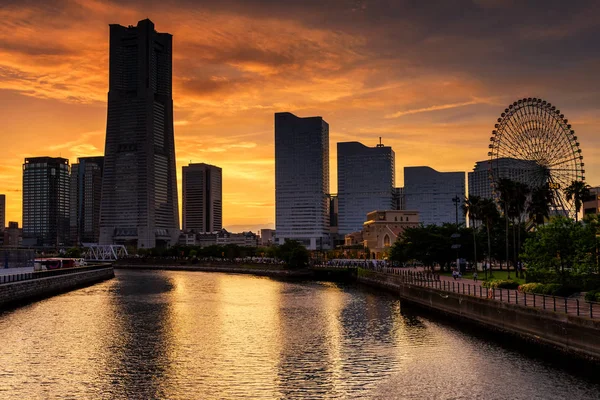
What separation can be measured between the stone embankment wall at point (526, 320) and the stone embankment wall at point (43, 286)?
62027 mm

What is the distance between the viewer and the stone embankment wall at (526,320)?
4247 centimetres

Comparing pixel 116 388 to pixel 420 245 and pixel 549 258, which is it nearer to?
pixel 549 258

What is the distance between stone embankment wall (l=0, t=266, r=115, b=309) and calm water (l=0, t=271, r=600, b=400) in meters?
8.69

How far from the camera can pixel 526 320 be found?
5131 cm

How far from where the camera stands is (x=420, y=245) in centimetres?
12375

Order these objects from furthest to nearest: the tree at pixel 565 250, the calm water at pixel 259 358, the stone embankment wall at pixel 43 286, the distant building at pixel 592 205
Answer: the distant building at pixel 592 205 → the stone embankment wall at pixel 43 286 → the tree at pixel 565 250 → the calm water at pixel 259 358

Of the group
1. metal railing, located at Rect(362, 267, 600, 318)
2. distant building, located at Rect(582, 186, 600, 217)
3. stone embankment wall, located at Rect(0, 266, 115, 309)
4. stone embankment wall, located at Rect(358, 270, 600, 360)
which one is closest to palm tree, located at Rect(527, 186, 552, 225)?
distant building, located at Rect(582, 186, 600, 217)

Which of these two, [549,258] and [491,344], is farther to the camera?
[549,258]

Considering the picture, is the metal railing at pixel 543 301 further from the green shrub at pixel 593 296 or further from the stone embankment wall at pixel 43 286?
the stone embankment wall at pixel 43 286

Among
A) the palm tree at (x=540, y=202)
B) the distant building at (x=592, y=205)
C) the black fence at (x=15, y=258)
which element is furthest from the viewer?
the black fence at (x=15, y=258)

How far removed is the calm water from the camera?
A: 1524 inches

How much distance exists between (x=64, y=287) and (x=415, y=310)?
78.1 meters

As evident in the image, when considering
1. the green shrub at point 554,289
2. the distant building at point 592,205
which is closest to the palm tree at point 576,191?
the distant building at point 592,205

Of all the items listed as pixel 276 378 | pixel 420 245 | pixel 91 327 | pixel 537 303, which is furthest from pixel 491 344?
pixel 420 245
